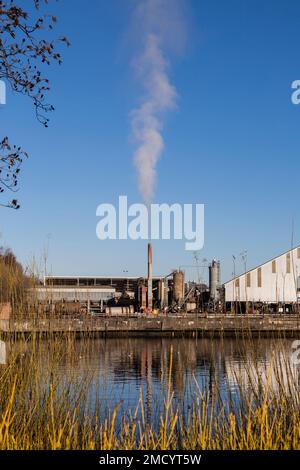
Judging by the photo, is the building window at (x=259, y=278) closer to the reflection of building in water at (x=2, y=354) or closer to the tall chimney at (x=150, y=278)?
the tall chimney at (x=150, y=278)

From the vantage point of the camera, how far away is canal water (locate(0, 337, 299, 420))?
308 inches

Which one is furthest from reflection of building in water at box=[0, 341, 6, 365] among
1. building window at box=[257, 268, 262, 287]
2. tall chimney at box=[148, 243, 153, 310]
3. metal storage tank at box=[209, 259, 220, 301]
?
metal storage tank at box=[209, 259, 220, 301]

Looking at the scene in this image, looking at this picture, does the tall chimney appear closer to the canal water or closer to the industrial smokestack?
the industrial smokestack

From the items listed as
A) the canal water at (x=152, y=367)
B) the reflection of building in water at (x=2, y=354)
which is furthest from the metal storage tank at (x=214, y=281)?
the reflection of building in water at (x=2, y=354)

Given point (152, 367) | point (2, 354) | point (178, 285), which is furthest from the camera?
point (178, 285)

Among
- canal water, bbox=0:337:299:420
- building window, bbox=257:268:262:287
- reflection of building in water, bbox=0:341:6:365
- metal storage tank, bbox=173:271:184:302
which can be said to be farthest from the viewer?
metal storage tank, bbox=173:271:184:302

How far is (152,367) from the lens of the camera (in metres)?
29.7

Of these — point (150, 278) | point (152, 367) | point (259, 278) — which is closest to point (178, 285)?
point (150, 278)

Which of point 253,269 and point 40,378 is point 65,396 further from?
point 253,269

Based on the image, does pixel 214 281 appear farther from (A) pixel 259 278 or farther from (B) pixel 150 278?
(B) pixel 150 278

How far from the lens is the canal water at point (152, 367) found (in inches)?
308

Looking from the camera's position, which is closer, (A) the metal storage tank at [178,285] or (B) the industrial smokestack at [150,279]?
(B) the industrial smokestack at [150,279]

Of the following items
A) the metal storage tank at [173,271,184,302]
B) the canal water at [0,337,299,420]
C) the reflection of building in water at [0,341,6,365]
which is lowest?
the canal water at [0,337,299,420]

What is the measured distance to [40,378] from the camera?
7027 mm
